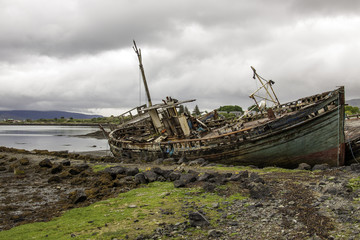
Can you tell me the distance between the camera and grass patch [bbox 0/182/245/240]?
24.1 feet

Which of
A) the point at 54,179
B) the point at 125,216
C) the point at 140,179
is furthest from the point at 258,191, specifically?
the point at 54,179

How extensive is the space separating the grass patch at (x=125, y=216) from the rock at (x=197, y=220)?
0.92 ft

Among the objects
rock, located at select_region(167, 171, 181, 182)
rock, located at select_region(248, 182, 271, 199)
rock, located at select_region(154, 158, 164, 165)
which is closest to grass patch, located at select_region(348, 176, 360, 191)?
rock, located at select_region(248, 182, 271, 199)

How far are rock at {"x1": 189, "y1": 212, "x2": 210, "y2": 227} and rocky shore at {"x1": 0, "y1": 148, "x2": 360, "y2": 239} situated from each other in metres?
0.03

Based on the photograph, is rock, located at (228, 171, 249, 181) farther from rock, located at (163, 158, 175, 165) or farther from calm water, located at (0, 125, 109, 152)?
calm water, located at (0, 125, 109, 152)

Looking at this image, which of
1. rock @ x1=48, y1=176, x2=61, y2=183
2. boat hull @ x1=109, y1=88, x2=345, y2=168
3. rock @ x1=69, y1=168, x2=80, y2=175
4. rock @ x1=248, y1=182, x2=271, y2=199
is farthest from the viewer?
rock @ x1=69, y1=168, x2=80, y2=175

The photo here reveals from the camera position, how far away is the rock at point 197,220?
281 inches

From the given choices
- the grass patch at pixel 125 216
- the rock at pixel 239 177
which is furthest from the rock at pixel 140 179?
the rock at pixel 239 177

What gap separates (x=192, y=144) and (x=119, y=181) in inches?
316

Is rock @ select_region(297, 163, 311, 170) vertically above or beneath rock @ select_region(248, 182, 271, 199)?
beneath

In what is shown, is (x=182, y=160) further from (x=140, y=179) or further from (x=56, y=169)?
(x=56, y=169)

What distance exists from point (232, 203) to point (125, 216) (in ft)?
12.3

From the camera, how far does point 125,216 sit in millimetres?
8414

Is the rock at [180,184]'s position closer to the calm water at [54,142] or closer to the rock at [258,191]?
the rock at [258,191]
